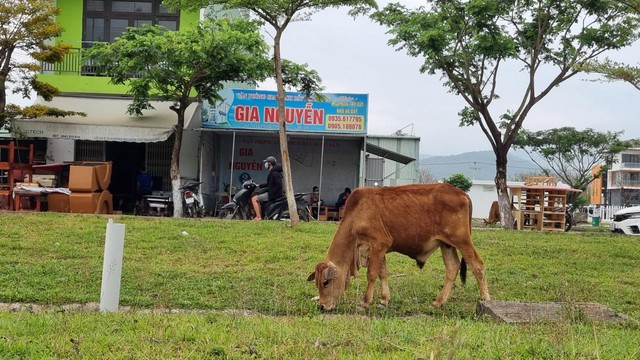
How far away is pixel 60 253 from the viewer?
387 inches

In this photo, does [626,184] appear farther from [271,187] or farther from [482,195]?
[271,187]

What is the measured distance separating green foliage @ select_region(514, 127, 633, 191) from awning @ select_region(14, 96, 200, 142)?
24.8m

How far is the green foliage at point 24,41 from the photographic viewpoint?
54.8 ft

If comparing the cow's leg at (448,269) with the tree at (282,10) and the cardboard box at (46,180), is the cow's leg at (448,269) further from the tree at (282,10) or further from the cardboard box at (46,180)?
the cardboard box at (46,180)

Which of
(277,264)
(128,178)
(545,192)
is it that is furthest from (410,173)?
(277,264)

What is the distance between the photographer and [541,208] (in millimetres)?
19266

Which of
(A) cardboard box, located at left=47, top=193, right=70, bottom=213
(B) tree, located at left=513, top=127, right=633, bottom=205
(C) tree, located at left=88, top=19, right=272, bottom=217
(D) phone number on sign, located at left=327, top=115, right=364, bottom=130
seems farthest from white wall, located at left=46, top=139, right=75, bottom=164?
(B) tree, located at left=513, top=127, right=633, bottom=205

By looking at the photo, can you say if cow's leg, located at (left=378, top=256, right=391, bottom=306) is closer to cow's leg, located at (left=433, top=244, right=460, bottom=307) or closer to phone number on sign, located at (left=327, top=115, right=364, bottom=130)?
cow's leg, located at (left=433, top=244, right=460, bottom=307)

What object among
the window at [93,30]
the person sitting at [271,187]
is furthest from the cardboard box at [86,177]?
the window at [93,30]

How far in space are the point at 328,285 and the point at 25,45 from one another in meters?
14.0

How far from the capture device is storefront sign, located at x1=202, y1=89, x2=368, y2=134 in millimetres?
19562

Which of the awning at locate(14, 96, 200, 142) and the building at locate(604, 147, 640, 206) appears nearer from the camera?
the awning at locate(14, 96, 200, 142)

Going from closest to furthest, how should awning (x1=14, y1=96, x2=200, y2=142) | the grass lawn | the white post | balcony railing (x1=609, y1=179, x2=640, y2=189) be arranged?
the grass lawn, the white post, awning (x1=14, y1=96, x2=200, y2=142), balcony railing (x1=609, y1=179, x2=640, y2=189)

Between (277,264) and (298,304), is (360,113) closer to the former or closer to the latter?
(277,264)
